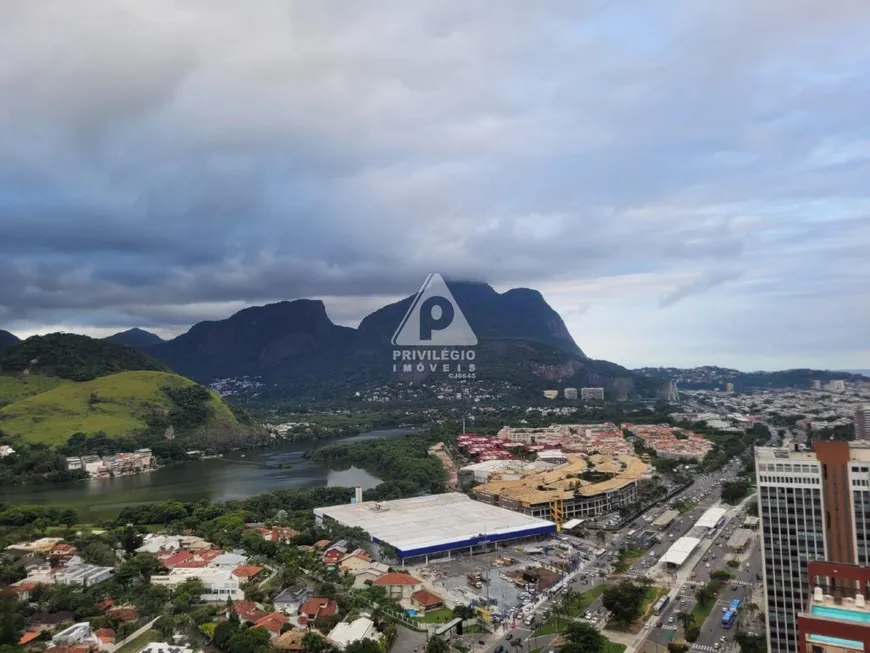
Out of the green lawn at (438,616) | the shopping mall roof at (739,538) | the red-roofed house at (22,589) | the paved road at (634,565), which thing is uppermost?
the red-roofed house at (22,589)

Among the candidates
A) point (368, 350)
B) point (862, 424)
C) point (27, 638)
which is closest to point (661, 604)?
point (27, 638)

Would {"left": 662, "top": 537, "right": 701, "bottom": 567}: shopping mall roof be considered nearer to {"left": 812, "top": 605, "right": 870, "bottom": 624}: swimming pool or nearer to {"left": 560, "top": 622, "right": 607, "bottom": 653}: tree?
{"left": 560, "top": 622, "right": 607, "bottom": 653}: tree

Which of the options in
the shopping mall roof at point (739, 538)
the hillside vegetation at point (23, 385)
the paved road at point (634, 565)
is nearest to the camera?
the paved road at point (634, 565)

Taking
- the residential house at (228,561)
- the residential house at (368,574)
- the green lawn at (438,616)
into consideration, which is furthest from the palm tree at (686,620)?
the residential house at (228,561)

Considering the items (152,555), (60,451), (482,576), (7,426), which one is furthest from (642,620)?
(7,426)

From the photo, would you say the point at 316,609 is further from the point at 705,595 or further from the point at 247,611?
the point at 705,595

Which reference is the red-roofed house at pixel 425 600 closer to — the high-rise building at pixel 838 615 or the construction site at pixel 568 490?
the high-rise building at pixel 838 615
